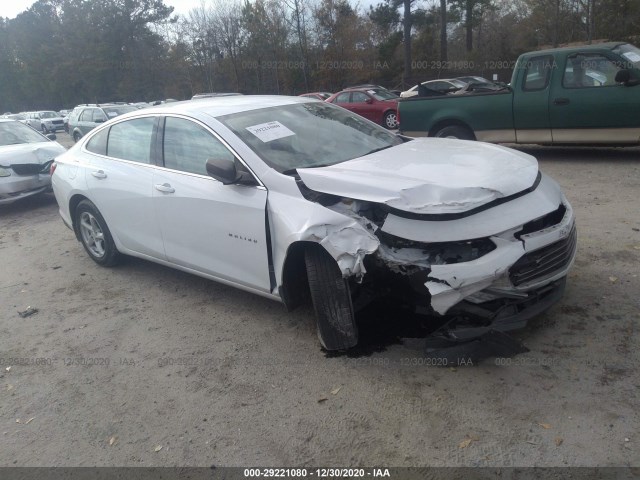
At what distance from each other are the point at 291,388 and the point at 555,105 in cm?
714

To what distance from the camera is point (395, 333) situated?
3541 millimetres

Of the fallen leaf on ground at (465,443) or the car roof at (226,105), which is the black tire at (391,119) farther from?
the fallen leaf on ground at (465,443)

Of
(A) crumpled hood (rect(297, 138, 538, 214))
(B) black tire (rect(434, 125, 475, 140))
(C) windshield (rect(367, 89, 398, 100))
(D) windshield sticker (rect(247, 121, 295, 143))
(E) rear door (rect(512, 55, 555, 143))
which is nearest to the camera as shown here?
(A) crumpled hood (rect(297, 138, 538, 214))

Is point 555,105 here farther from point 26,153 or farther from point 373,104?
point 373,104

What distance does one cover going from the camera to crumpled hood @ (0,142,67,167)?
333 inches

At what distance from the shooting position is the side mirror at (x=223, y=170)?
11.7ft

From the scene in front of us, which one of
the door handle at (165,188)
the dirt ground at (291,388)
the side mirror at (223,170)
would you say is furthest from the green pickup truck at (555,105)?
the side mirror at (223,170)

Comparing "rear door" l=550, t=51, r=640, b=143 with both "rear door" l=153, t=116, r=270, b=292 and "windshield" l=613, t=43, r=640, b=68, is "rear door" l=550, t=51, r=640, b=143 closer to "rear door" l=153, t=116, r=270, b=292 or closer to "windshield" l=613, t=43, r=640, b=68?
"windshield" l=613, t=43, r=640, b=68

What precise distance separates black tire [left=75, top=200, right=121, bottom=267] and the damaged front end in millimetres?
2991

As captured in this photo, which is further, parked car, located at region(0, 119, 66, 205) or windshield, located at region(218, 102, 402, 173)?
parked car, located at region(0, 119, 66, 205)

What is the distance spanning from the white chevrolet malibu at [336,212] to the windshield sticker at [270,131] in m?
0.01

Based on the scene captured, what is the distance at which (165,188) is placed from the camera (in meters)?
4.21

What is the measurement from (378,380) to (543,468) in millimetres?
1048

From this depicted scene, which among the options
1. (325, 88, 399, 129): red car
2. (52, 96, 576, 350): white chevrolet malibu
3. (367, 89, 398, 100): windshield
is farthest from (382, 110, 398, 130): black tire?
(52, 96, 576, 350): white chevrolet malibu
